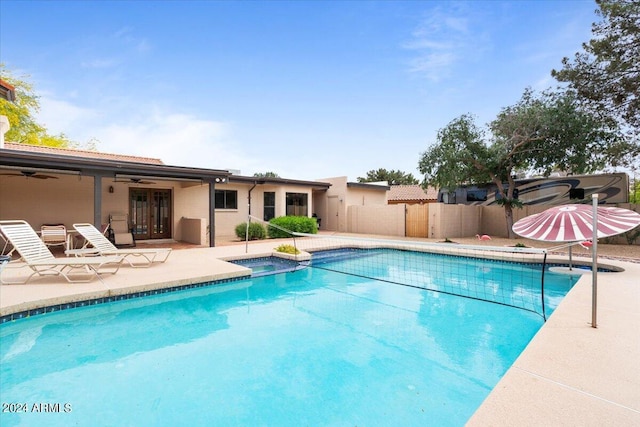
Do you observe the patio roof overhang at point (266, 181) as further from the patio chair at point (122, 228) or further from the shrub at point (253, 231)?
the patio chair at point (122, 228)

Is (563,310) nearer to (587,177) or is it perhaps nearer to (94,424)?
(94,424)

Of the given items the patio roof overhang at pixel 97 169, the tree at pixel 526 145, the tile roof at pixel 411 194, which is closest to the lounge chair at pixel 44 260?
the patio roof overhang at pixel 97 169

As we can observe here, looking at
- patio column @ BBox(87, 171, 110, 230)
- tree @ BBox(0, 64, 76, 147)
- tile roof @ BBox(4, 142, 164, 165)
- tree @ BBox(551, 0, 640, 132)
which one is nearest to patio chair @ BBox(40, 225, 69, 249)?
patio column @ BBox(87, 171, 110, 230)

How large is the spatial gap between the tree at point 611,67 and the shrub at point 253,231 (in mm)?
Result: 14939

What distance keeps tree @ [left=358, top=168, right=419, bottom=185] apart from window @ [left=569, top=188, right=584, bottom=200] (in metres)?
33.2

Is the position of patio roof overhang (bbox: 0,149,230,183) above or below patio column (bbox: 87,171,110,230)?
above

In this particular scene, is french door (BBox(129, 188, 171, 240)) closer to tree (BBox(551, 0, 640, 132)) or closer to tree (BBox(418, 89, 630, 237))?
tree (BBox(418, 89, 630, 237))

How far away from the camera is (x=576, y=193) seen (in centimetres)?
1692

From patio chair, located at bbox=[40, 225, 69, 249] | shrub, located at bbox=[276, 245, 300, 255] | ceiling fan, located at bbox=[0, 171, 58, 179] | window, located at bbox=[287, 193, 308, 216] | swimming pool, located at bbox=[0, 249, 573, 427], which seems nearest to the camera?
swimming pool, located at bbox=[0, 249, 573, 427]

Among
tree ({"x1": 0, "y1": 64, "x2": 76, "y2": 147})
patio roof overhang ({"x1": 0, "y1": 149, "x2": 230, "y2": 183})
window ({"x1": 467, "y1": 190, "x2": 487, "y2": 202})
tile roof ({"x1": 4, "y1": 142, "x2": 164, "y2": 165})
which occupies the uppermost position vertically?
tree ({"x1": 0, "y1": 64, "x2": 76, "y2": 147})

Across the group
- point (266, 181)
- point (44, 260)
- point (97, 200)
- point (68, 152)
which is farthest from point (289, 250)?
point (68, 152)

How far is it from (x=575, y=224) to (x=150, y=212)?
15174 mm

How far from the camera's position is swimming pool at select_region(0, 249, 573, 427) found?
3.41 meters

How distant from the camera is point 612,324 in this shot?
4.43 meters
